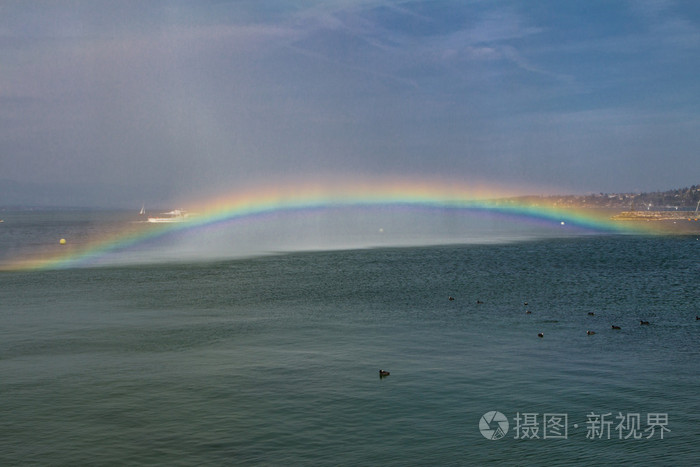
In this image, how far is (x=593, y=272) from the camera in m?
77.4

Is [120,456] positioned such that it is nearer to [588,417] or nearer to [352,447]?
[352,447]

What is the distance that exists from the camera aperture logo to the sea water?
0.15m

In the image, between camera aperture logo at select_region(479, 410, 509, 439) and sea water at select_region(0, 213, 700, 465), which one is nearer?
sea water at select_region(0, 213, 700, 465)

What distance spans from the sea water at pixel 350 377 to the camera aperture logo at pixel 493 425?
5.8 inches

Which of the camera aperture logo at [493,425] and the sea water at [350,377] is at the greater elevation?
the sea water at [350,377]

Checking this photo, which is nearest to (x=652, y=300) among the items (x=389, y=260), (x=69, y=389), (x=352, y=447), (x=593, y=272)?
(x=593, y=272)

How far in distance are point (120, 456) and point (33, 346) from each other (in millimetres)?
18232

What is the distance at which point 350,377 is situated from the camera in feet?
90.6

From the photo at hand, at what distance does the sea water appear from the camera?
66.0 ft

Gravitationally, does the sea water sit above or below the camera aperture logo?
above

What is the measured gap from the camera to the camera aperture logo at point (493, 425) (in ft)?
68.5

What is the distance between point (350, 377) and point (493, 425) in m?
7.73

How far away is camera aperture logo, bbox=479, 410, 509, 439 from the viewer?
68.5 feet

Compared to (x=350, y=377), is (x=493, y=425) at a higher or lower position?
lower
